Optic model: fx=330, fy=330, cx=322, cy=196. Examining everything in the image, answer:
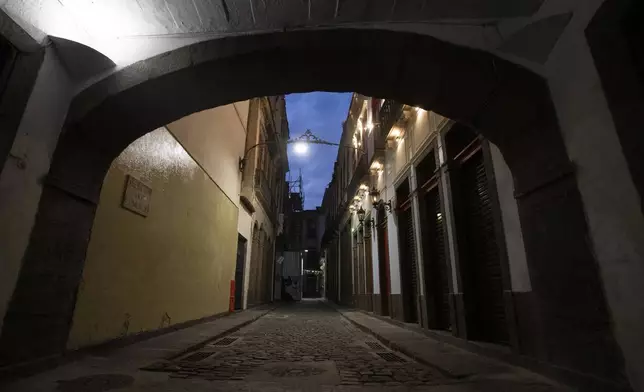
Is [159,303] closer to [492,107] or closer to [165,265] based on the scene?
[165,265]

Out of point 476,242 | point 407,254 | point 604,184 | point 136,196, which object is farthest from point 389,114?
point 604,184

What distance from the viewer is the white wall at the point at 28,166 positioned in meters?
2.75

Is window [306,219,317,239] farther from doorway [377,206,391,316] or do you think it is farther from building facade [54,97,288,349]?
doorway [377,206,391,316]

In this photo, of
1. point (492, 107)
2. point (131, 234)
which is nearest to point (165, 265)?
point (131, 234)

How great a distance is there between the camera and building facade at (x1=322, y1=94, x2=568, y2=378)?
418cm

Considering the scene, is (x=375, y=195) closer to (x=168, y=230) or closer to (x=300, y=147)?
(x=300, y=147)

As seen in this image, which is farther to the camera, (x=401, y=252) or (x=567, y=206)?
(x=401, y=252)

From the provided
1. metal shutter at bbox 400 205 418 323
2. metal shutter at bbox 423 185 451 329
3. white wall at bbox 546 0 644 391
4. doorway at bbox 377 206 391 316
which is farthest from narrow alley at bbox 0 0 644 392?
doorway at bbox 377 206 391 316

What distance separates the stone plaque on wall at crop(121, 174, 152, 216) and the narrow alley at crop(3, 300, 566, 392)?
79.9 inches

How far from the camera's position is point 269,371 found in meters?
3.59

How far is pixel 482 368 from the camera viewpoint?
3.69 m

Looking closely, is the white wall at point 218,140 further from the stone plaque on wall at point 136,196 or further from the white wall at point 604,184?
the white wall at point 604,184

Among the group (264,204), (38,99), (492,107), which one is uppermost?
(264,204)

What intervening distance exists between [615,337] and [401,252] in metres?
6.23
